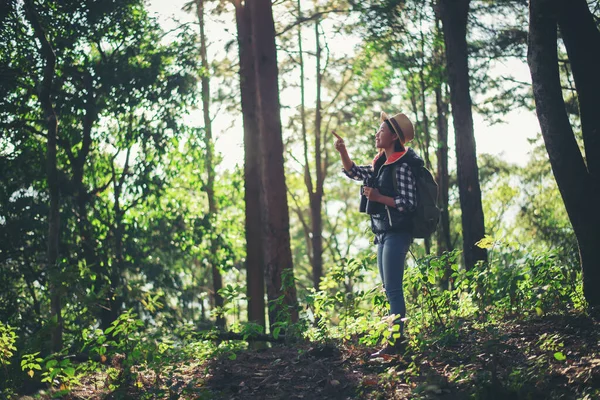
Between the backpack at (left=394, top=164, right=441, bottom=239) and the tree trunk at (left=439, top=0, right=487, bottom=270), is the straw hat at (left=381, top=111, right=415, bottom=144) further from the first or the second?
the tree trunk at (left=439, top=0, right=487, bottom=270)

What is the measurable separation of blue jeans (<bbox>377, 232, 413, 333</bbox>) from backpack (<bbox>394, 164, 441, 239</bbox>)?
0.16 m

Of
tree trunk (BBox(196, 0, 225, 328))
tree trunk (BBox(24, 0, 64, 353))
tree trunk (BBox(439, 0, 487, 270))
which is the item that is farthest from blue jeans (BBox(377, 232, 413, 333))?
tree trunk (BBox(196, 0, 225, 328))

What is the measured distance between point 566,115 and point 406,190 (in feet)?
5.81

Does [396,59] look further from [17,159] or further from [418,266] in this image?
[418,266]

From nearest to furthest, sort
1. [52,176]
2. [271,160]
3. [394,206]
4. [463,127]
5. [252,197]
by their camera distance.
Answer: [394,206], [52,176], [271,160], [463,127], [252,197]

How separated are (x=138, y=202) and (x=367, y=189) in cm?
1401

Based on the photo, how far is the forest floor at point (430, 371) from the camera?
15.1 ft

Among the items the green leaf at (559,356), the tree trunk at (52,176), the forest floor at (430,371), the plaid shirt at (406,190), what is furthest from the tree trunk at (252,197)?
the green leaf at (559,356)

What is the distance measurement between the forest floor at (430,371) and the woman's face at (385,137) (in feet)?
6.45

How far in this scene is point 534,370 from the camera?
4746 mm

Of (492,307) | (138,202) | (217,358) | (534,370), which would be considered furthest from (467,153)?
(138,202)

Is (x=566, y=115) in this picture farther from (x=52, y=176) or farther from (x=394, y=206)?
(x=52, y=176)

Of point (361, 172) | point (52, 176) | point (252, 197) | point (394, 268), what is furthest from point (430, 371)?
point (252, 197)

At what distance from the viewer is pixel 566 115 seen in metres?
6.11
